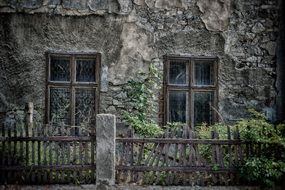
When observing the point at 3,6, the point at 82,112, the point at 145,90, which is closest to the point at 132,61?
the point at 145,90

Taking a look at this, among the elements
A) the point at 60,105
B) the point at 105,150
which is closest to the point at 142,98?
the point at 60,105

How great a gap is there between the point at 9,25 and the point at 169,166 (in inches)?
172

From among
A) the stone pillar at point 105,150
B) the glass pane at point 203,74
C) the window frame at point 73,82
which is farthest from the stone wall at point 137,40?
the stone pillar at point 105,150

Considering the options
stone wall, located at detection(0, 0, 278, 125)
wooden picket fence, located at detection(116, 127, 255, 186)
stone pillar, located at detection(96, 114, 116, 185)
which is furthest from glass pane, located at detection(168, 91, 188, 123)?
stone pillar, located at detection(96, 114, 116, 185)

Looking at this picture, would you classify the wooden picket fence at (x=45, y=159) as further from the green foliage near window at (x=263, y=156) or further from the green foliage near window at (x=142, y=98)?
the green foliage near window at (x=142, y=98)

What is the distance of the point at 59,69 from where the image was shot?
8688 mm

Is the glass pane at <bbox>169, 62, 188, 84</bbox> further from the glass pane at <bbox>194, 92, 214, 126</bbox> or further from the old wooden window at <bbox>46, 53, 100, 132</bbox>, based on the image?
the old wooden window at <bbox>46, 53, 100, 132</bbox>

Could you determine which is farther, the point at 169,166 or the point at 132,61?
the point at 132,61

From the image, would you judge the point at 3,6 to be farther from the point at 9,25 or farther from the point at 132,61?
the point at 132,61

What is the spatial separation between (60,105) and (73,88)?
1.38 feet

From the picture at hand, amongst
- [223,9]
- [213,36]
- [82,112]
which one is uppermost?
[223,9]

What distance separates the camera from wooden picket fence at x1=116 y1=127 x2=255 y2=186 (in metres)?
6.35

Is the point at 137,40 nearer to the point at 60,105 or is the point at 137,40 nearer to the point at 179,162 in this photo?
the point at 60,105

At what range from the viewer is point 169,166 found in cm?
637
